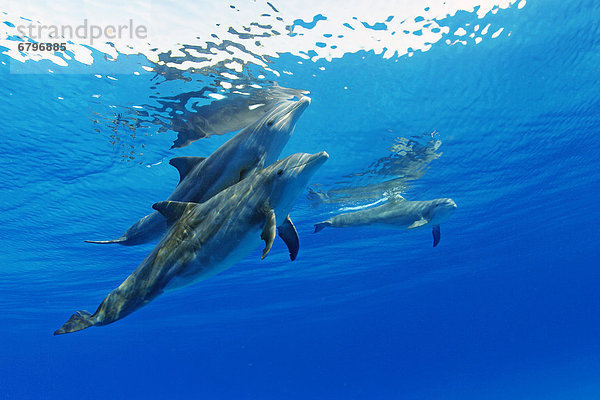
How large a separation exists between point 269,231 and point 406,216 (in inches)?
368

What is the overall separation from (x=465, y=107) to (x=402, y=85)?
318 centimetres

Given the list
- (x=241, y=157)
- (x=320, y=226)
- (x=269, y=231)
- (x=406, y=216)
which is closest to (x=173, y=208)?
(x=241, y=157)

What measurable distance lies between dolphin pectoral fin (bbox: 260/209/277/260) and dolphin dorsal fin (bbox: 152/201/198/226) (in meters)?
1.04

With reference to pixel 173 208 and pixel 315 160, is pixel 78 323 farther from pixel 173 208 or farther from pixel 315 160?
pixel 315 160

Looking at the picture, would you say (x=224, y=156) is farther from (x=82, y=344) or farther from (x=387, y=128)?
(x=82, y=344)

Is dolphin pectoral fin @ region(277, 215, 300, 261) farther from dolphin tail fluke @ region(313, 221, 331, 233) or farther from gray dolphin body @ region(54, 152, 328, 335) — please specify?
dolphin tail fluke @ region(313, 221, 331, 233)

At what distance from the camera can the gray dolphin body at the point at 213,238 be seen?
12.7 ft

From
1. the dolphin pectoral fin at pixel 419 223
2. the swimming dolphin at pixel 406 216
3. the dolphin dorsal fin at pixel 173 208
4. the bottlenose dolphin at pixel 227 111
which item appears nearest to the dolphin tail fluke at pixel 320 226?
the swimming dolphin at pixel 406 216

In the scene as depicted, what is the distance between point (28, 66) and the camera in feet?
27.3

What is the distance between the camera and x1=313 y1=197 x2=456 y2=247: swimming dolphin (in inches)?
456

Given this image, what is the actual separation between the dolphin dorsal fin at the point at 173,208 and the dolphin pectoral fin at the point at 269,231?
3.43ft

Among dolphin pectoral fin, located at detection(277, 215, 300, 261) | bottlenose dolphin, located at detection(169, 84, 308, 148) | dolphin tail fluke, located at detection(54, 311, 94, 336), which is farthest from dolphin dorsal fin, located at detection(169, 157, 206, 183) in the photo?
bottlenose dolphin, located at detection(169, 84, 308, 148)

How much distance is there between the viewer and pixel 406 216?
1229cm

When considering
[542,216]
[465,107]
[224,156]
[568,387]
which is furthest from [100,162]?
[568,387]
